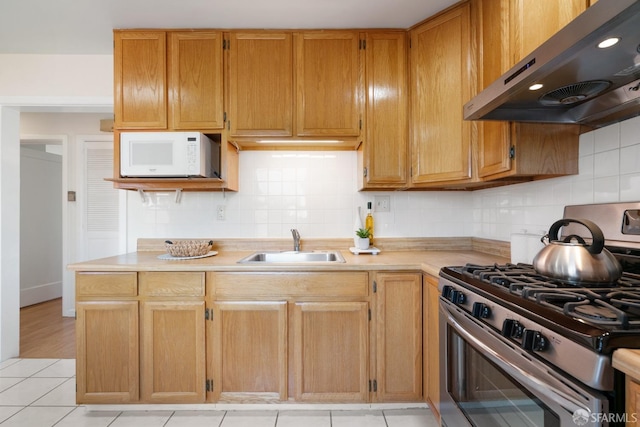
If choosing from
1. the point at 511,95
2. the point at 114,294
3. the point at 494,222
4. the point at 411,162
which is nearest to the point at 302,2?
the point at 411,162

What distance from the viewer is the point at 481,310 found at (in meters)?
1.08

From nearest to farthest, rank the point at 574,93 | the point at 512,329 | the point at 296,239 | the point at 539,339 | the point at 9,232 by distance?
the point at 539,339
the point at 512,329
the point at 574,93
the point at 296,239
the point at 9,232

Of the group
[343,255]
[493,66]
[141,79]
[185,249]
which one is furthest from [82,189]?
[493,66]

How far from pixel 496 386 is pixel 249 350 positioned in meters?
1.24

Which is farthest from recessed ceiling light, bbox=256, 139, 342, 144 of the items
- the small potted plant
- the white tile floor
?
the white tile floor

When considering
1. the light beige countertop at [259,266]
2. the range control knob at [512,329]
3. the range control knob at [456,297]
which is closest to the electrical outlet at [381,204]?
the light beige countertop at [259,266]

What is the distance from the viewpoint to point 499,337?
38.7 inches

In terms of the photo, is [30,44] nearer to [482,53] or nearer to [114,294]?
[114,294]

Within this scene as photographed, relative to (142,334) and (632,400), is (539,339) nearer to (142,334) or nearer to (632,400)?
(632,400)

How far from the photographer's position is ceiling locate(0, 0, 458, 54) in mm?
1847

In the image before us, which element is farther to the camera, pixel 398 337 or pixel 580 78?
pixel 398 337

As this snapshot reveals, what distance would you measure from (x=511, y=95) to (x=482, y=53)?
2.39ft

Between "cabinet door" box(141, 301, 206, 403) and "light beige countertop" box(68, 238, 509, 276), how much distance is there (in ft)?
0.78

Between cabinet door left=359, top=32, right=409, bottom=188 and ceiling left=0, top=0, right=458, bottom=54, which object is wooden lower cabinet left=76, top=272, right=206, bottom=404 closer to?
cabinet door left=359, top=32, right=409, bottom=188
